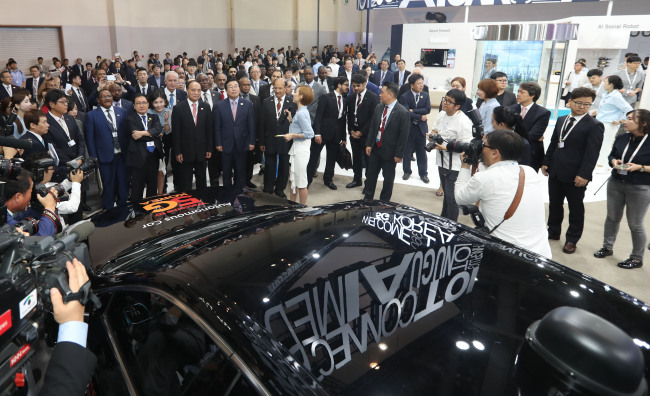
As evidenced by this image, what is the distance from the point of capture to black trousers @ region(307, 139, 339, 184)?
259 inches

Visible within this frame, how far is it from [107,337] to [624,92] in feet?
31.7

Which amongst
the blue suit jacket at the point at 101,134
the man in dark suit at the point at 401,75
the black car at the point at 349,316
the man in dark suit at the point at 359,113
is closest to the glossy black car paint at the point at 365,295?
the black car at the point at 349,316

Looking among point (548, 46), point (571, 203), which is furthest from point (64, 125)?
point (548, 46)

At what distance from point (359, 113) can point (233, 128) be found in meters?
1.88

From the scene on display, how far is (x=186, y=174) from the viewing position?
587cm

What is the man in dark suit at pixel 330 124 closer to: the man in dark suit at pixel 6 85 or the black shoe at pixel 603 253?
the black shoe at pixel 603 253

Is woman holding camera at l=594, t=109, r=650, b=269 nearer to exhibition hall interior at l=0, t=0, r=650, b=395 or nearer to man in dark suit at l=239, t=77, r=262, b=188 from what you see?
exhibition hall interior at l=0, t=0, r=650, b=395

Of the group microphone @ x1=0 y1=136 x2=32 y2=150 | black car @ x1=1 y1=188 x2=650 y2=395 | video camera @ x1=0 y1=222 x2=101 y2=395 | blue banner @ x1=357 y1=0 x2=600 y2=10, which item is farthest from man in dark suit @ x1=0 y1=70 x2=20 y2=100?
blue banner @ x1=357 y1=0 x2=600 y2=10

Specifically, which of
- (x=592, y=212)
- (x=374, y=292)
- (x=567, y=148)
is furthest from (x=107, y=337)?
(x=592, y=212)

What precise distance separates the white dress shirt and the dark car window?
7.05ft

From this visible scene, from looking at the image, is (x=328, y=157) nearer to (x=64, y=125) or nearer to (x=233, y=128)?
(x=233, y=128)

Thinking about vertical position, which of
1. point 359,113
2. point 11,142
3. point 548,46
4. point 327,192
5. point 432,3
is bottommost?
point 327,192

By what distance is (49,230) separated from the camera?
2.85 m

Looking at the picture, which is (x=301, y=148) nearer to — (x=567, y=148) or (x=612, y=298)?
(x=567, y=148)
